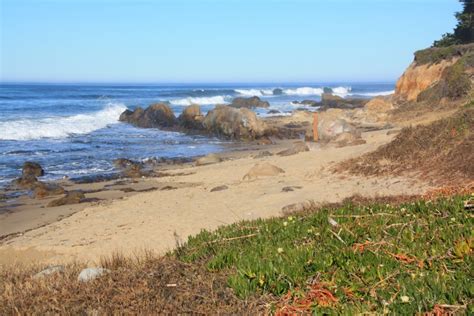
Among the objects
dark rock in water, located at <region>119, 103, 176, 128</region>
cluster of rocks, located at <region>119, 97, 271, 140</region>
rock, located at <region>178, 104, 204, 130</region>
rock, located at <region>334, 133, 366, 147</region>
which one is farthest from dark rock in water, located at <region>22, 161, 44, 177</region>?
dark rock in water, located at <region>119, 103, 176, 128</region>

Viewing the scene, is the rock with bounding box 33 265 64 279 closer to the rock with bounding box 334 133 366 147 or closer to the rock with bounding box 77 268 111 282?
the rock with bounding box 77 268 111 282

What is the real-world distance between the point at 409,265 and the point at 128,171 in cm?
1679

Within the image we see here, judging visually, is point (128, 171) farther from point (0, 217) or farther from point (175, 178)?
point (0, 217)

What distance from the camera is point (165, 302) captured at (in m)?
4.13

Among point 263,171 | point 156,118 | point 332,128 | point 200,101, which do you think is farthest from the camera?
point 200,101

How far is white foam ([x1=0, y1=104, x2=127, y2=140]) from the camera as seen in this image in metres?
32.6

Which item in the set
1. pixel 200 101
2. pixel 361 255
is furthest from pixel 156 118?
pixel 361 255

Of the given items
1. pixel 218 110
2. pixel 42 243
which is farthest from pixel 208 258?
pixel 218 110

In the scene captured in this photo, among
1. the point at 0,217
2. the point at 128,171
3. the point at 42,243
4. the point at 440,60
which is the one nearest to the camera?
the point at 42,243

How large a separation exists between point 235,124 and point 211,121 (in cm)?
270

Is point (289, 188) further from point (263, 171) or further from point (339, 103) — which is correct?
point (339, 103)

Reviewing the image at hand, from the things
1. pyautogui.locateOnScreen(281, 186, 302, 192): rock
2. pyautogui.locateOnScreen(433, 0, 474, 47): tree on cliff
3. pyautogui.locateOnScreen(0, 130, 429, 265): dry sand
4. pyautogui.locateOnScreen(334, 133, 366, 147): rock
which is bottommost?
pyautogui.locateOnScreen(0, 130, 429, 265): dry sand

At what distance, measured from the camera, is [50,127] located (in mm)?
34875

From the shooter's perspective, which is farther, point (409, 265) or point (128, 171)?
point (128, 171)
